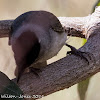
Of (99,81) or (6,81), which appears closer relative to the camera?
(6,81)

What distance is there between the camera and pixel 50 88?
1418 mm

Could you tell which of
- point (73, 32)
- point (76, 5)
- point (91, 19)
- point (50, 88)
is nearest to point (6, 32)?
point (73, 32)

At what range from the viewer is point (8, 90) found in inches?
48.4

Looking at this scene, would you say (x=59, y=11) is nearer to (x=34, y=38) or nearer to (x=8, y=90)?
(x=34, y=38)

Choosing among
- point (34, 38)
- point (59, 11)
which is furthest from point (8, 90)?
point (59, 11)

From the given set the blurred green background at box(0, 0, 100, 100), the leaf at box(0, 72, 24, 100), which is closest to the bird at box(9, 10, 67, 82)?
the leaf at box(0, 72, 24, 100)

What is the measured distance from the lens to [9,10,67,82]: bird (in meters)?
1.27

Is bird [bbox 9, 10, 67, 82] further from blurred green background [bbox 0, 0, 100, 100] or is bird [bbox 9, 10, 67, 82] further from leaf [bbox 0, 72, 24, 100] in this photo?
blurred green background [bbox 0, 0, 100, 100]

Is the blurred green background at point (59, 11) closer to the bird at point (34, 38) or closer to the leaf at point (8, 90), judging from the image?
the bird at point (34, 38)

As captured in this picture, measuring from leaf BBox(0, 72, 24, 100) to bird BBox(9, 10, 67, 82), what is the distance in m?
0.07

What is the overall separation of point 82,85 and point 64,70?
1.68 ft

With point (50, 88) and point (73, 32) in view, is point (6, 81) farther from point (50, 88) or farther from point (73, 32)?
point (73, 32)

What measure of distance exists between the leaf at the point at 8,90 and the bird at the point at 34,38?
0.07 m

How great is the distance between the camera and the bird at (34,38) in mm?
1267
